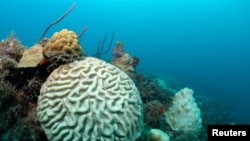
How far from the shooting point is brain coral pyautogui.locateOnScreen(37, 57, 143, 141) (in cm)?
398

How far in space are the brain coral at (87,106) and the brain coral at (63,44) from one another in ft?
0.76

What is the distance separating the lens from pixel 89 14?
14962 centimetres

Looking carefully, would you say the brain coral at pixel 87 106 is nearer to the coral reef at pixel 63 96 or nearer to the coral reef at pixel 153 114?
the coral reef at pixel 63 96

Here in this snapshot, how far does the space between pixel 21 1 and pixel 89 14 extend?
1481 inches

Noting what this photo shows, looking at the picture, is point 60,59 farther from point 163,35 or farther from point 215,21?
point 215,21

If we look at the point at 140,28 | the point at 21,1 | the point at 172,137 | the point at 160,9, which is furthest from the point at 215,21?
the point at 172,137

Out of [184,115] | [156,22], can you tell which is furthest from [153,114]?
[156,22]

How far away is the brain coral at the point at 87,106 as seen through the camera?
13.1 feet

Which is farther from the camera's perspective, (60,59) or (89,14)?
(89,14)

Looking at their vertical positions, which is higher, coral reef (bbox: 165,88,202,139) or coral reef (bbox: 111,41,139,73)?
coral reef (bbox: 111,41,139,73)

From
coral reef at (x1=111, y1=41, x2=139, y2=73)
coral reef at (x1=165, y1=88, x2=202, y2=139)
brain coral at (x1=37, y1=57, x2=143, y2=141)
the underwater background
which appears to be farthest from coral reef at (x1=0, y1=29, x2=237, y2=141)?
the underwater background

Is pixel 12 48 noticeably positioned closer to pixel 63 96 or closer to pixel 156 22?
pixel 63 96

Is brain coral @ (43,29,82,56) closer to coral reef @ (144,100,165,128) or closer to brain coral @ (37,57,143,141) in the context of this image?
brain coral @ (37,57,143,141)

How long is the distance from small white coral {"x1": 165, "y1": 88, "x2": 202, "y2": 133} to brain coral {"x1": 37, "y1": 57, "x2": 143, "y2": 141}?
8.64 feet
